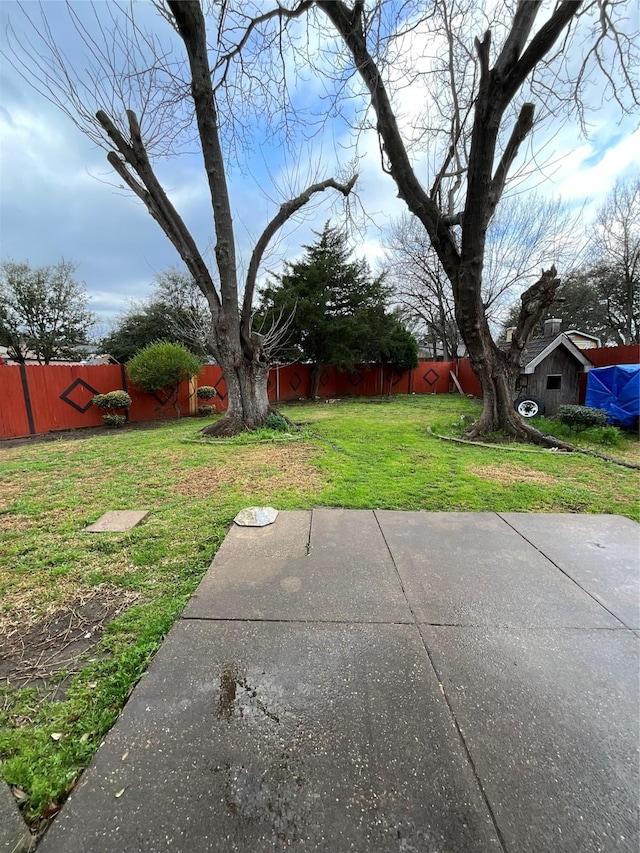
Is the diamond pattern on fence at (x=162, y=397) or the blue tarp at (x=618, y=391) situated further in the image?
the diamond pattern on fence at (x=162, y=397)

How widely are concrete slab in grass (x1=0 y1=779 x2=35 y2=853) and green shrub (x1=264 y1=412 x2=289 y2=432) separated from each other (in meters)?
6.02

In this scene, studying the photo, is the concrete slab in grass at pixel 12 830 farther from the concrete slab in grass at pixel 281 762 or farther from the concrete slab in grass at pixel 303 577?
the concrete slab in grass at pixel 303 577

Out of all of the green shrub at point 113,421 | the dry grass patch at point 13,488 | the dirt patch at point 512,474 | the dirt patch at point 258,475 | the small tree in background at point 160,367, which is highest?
the small tree in background at point 160,367

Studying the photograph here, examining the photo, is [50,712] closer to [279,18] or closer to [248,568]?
[248,568]

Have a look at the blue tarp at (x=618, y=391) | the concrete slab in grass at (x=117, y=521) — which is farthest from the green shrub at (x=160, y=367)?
the blue tarp at (x=618, y=391)

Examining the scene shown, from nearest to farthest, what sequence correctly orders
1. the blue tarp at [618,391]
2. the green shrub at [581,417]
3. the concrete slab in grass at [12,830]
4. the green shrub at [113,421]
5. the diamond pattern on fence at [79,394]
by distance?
the concrete slab in grass at [12,830] → the green shrub at [581,417] → the blue tarp at [618,391] → the diamond pattern on fence at [79,394] → the green shrub at [113,421]

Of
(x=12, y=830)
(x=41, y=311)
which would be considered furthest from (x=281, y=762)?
(x=41, y=311)

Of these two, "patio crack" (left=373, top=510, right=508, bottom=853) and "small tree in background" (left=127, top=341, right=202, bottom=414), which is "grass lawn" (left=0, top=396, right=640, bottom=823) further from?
"small tree in background" (left=127, top=341, right=202, bottom=414)

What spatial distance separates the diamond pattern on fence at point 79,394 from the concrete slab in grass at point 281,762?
8659mm

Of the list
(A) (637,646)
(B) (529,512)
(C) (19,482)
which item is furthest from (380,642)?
(C) (19,482)

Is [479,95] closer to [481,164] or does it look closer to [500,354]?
[481,164]

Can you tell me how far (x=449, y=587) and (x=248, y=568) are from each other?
1201 mm

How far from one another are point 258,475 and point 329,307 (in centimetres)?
1258

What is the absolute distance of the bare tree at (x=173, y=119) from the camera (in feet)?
13.8
